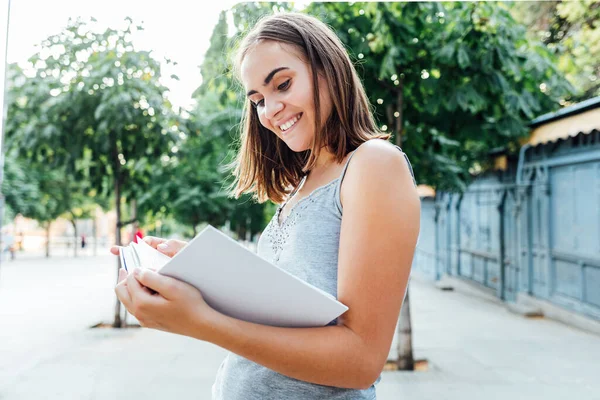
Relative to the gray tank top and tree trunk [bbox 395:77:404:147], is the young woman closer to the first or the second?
the gray tank top

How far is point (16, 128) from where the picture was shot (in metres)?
7.86

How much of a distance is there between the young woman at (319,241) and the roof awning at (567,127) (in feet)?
23.1

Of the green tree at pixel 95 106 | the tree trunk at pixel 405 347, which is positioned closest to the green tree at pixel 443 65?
the tree trunk at pixel 405 347

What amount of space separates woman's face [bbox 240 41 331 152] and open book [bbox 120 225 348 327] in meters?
0.41

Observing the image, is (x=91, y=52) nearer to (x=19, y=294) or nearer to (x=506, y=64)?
(x=506, y=64)

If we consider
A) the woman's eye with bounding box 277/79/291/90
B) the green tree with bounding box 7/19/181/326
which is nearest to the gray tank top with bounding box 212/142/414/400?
the woman's eye with bounding box 277/79/291/90

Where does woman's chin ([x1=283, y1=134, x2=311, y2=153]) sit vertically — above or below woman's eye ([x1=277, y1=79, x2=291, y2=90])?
below

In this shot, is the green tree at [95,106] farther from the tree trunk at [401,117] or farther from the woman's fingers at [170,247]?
the woman's fingers at [170,247]

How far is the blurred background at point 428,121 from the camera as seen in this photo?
17.8 ft

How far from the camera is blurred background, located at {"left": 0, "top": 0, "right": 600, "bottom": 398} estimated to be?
17.8 ft

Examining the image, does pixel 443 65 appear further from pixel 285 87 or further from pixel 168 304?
pixel 168 304

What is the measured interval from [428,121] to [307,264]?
5772 mm

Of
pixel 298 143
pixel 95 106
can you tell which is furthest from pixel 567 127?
pixel 298 143

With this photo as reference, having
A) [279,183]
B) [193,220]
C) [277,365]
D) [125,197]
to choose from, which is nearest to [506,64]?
[279,183]
